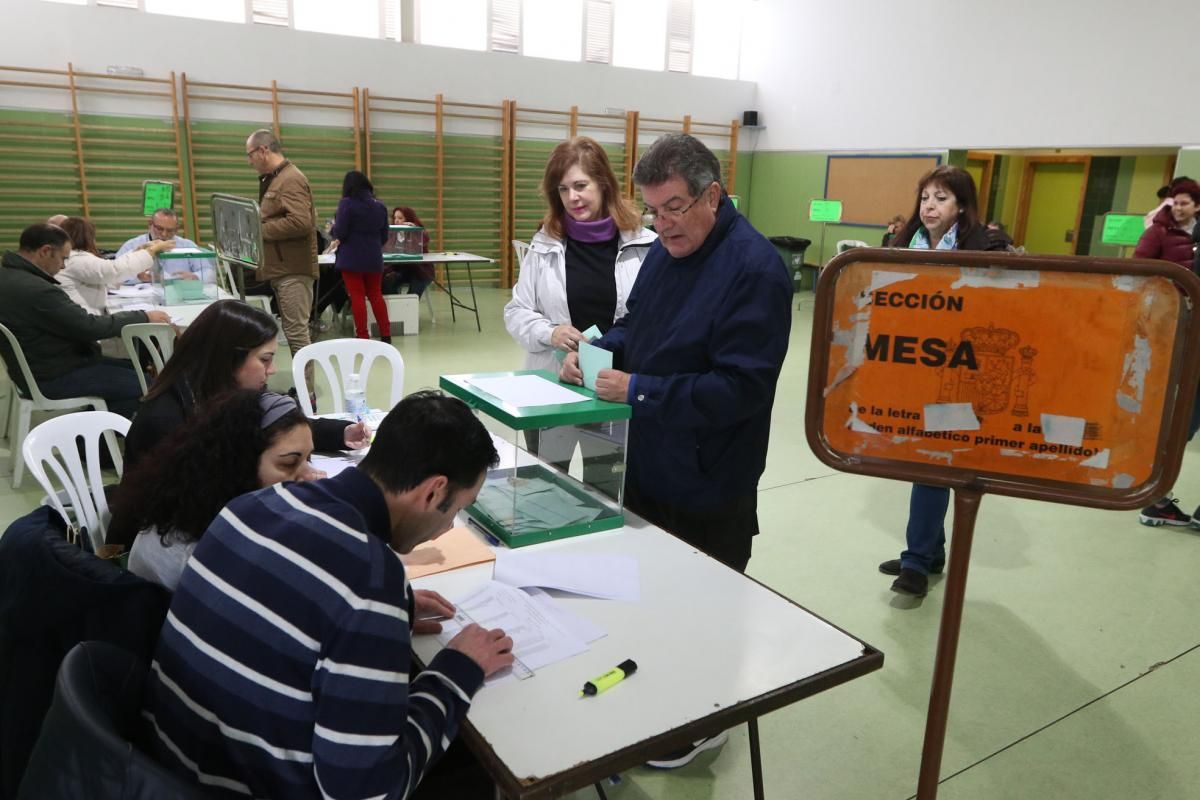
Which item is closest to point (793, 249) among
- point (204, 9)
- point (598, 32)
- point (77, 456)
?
point (598, 32)

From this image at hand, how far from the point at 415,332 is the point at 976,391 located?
669 centimetres

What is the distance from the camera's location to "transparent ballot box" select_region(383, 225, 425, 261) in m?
7.31

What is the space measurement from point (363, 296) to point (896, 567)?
4.56 m

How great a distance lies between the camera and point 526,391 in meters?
1.90

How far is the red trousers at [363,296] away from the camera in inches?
243

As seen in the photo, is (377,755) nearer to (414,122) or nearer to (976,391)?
(976,391)

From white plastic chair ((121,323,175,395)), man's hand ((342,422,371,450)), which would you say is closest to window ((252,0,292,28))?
white plastic chair ((121,323,175,395))

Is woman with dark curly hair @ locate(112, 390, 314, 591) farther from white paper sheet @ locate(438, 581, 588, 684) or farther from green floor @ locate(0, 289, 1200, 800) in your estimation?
green floor @ locate(0, 289, 1200, 800)

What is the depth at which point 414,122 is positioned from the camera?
9617mm

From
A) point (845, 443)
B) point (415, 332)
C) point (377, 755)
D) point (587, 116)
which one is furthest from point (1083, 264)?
point (587, 116)

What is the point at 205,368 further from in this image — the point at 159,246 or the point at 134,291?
the point at 134,291

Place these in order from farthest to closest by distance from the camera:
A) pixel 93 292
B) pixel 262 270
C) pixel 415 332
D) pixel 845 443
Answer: pixel 415 332, pixel 262 270, pixel 93 292, pixel 845 443

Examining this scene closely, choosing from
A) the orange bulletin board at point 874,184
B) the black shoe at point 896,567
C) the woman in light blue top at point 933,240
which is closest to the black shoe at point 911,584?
the woman in light blue top at point 933,240

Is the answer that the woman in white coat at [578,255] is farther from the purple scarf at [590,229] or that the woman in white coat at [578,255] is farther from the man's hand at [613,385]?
the man's hand at [613,385]
